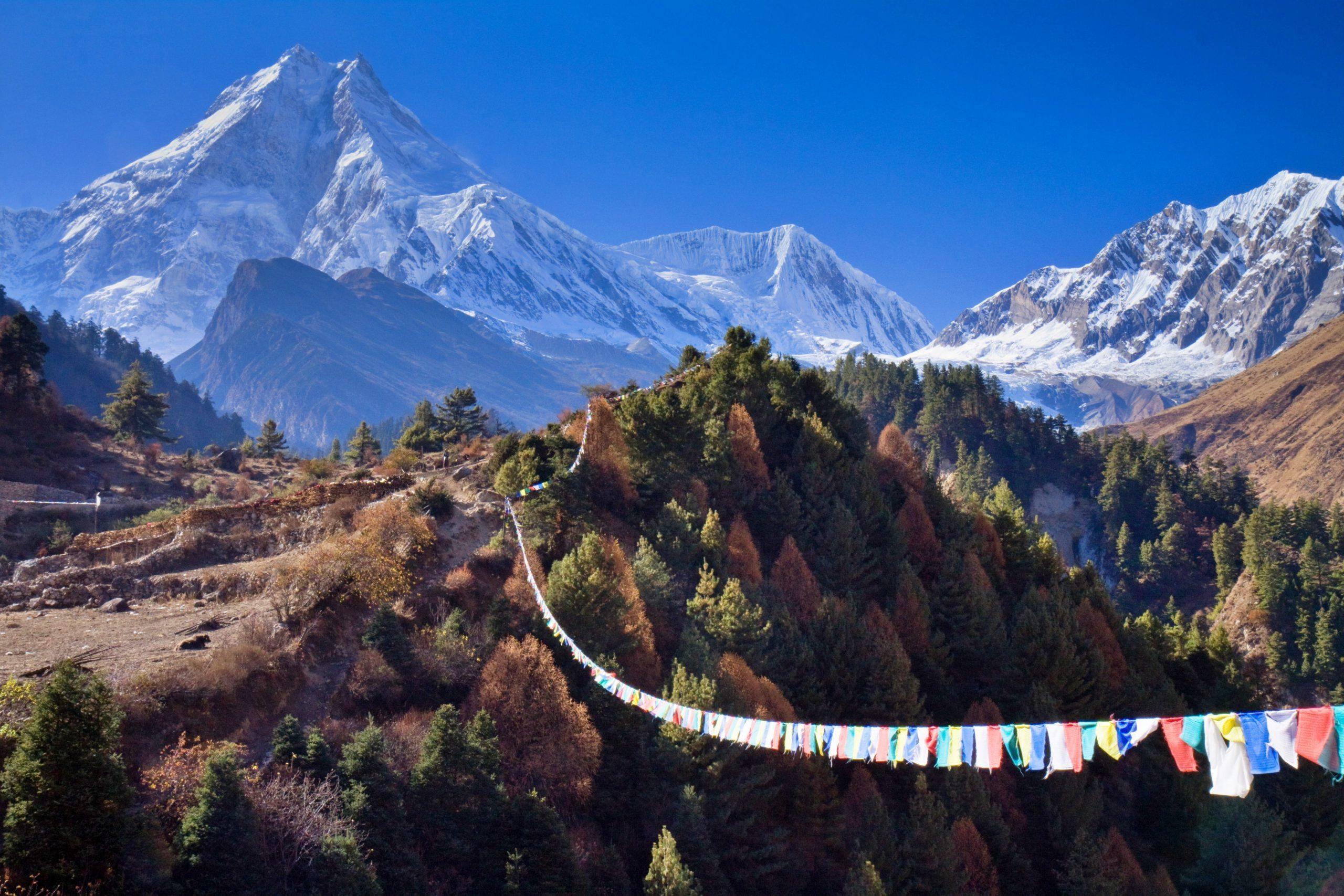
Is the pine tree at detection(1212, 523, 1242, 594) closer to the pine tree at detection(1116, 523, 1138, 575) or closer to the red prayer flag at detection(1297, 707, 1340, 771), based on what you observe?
the pine tree at detection(1116, 523, 1138, 575)

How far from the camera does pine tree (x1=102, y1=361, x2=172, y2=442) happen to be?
6500 centimetres

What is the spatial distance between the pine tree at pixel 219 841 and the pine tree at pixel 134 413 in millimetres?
59273

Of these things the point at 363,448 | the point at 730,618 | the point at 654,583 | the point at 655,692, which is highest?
the point at 363,448

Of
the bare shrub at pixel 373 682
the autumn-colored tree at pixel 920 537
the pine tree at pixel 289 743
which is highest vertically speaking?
the autumn-colored tree at pixel 920 537

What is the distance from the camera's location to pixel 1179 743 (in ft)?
34.2

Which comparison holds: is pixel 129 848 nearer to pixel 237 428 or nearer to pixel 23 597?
pixel 23 597

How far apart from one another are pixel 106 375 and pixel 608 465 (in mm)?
141717

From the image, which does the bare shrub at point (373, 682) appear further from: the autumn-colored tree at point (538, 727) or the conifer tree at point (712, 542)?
the conifer tree at point (712, 542)

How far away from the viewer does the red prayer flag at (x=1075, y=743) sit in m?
11.4

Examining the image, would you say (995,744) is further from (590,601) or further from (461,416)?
(461,416)

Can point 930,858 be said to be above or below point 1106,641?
below

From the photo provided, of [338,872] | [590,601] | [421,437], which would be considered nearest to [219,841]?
[338,872]

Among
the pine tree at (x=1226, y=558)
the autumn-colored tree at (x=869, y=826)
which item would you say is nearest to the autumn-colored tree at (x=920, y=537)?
the autumn-colored tree at (x=869, y=826)

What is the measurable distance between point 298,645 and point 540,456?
574 inches
